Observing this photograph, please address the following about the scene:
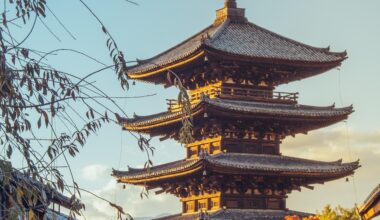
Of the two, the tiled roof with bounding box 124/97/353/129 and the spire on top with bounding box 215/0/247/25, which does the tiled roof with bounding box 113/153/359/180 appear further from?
the spire on top with bounding box 215/0/247/25

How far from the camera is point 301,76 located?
159 ft

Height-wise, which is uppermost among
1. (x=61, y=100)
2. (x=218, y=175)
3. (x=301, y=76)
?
(x=301, y=76)

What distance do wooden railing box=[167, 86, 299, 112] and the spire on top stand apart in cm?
533

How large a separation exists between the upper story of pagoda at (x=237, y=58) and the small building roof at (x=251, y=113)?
1.67 m

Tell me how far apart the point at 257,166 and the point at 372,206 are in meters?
19.4

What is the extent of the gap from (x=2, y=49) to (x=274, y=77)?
36171 mm

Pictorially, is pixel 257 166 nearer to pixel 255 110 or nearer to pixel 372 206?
pixel 255 110

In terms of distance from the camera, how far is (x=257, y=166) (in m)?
42.7

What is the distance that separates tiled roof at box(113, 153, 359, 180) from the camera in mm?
42000

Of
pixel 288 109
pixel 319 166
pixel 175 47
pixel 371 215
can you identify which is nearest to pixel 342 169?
pixel 319 166

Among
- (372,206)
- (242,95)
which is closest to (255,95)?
(242,95)

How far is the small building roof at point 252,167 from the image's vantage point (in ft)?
138

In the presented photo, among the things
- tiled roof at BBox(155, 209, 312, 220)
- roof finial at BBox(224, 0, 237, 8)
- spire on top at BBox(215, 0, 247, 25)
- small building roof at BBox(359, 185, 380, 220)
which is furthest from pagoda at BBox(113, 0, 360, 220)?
small building roof at BBox(359, 185, 380, 220)

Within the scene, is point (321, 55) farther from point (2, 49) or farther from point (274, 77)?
point (2, 49)
